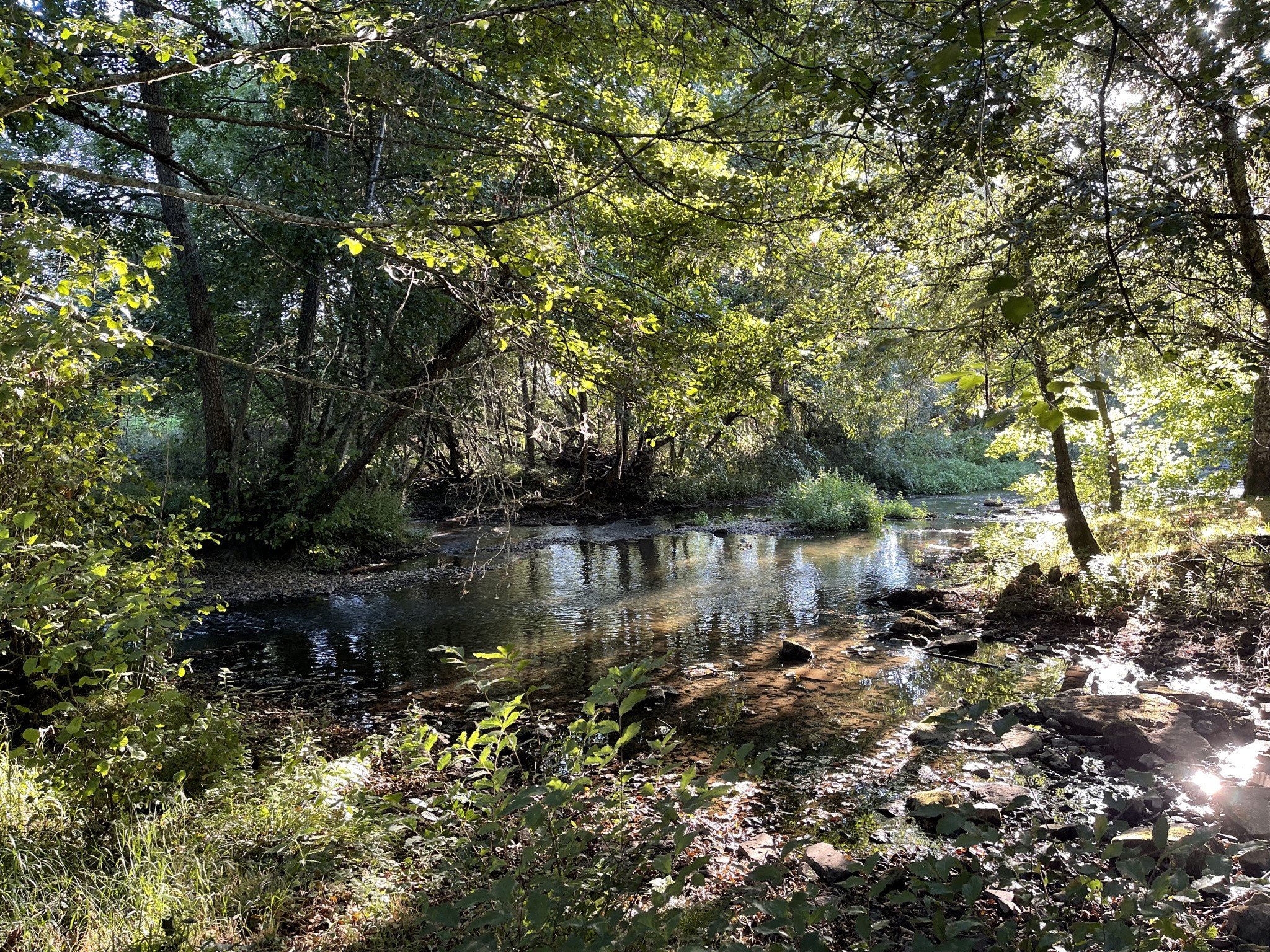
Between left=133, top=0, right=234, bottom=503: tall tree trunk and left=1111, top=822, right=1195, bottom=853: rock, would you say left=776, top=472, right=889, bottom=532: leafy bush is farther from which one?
left=1111, top=822, right=1195, bottom=853: rock

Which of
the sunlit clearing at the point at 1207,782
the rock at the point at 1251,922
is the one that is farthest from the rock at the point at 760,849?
A: the sunlit clearing at the point at 1207,782

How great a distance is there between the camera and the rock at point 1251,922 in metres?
3.01

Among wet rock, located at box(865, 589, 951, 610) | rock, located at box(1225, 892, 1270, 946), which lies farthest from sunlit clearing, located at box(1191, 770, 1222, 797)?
wet rock, located at box(865, 589, 951, 610)

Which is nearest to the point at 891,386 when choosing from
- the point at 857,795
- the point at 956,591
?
the point at 956,591

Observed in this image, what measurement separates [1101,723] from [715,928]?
4.91 m

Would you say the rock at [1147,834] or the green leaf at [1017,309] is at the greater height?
the green leaf at [1017,309]

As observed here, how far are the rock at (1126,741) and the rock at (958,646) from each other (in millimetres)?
2460

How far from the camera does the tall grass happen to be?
18.4 metres

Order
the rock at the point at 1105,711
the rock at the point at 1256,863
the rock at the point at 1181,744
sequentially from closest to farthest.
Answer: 1. the rock at the point at 1256,863
2. the rock at the point at 1181,744
3. the rock at the point at 1105,711

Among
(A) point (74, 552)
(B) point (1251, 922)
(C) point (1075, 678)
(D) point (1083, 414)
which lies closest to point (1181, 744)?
(C) point (1075, 678)

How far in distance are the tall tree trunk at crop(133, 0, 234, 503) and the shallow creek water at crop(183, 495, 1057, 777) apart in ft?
12.2

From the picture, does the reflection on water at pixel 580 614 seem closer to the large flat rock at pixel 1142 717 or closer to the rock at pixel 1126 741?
the large flat rock at pixel 1142 717

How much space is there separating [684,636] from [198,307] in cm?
993

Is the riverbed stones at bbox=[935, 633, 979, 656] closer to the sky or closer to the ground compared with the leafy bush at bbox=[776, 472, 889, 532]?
closer to the ground
